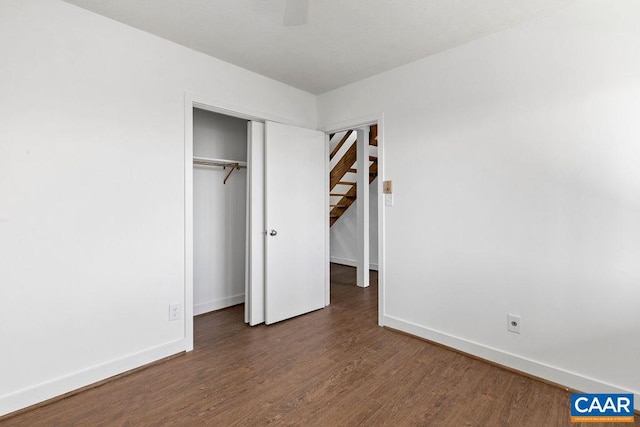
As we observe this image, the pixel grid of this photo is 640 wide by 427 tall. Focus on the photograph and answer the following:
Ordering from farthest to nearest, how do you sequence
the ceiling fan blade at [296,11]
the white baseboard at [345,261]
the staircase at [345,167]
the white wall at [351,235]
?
the white baseboard at [345,261] → the white wall at [351,235] → the staircase at [345,167] → the ceiling fan blade at [296,11]

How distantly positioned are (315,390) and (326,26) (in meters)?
2.41

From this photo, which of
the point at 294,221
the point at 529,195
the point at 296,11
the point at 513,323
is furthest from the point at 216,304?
the point at 529,195

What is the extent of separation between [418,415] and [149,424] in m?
1.45

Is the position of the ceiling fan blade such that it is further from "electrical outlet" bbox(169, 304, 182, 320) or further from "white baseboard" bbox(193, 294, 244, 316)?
"white baseboard" bbox(193, 294, 244, 316)

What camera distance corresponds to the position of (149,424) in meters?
1.64

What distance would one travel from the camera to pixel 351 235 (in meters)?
5.65

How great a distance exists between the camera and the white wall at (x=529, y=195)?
5.90 feet

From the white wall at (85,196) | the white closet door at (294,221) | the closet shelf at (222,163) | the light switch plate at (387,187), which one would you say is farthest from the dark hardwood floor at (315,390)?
the closet shelf at (222,163)

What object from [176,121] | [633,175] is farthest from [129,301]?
[633,175]

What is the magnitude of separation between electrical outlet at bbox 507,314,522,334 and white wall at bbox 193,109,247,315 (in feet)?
8.84

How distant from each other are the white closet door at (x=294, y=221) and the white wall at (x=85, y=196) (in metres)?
0.81

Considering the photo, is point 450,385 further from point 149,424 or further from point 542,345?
point 149,424

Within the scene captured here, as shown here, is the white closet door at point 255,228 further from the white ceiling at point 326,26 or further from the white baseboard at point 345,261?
the white baseboard at point 345,261

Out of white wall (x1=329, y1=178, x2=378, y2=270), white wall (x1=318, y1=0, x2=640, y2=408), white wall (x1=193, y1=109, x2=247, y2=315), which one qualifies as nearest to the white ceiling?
white wall (x1=318, y1=0, x2=640, y2=408)
